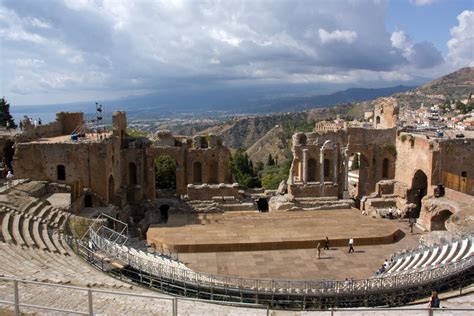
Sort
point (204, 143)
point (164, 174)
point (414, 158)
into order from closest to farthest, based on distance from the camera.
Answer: point (414, 158) < point (204, 143) < point (164, 174)

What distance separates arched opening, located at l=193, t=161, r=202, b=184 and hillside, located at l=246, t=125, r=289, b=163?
74871mm

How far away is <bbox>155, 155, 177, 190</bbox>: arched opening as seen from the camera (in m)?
53.2

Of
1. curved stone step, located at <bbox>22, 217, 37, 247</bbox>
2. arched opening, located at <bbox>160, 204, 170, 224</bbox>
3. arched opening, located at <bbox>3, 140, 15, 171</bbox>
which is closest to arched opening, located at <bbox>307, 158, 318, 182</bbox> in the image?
arched opening, located at <bbox>160, 204, 170, 224</bbox>

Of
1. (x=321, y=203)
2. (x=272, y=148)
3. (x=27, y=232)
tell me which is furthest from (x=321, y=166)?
(x=272, y=148)

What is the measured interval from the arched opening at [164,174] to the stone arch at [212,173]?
1458 centimetres

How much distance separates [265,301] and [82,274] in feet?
27.3

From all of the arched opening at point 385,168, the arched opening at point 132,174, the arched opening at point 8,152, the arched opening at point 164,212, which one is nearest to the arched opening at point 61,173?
the arched opening at point 8,152

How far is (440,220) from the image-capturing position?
3338 centimetres

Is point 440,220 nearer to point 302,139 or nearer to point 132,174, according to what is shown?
point 302,139

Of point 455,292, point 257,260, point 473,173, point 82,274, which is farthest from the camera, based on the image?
point 473,173

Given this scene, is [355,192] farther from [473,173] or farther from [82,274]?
[82,274]

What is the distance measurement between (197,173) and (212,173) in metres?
1.32

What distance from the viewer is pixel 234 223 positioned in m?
32.8

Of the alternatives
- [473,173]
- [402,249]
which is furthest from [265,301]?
[473,173]
